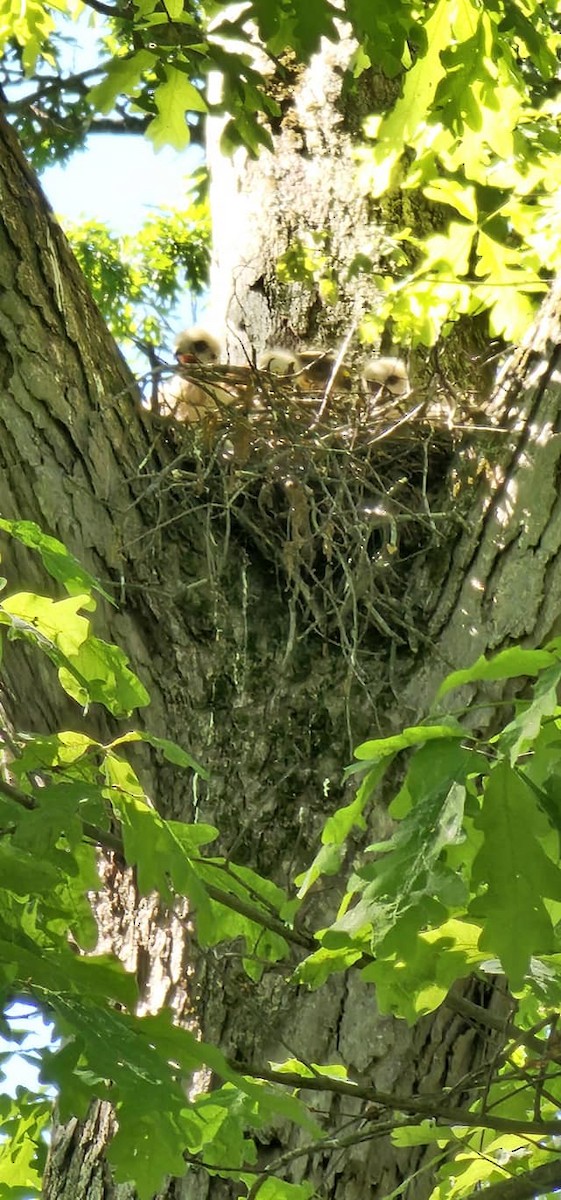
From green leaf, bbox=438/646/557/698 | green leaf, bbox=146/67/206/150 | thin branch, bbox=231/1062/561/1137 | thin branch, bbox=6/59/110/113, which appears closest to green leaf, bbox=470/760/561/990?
green leaf, bbox=438/646/557/698

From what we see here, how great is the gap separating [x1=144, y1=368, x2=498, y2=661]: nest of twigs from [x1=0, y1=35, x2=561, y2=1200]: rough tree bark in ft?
0.17

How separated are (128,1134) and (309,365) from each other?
2.39 meters

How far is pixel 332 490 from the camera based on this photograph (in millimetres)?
3369

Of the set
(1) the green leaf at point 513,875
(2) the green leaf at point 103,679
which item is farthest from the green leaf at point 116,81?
(1) the green leaf at point 513,875

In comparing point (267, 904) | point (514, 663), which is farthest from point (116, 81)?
point (514, 663)

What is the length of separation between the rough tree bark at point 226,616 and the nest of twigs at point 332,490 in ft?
0.17

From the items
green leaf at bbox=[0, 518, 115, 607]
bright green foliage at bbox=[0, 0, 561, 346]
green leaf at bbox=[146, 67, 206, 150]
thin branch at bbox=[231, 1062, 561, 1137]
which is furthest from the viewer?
green leaf at bbox=[146, 67, 206, 150]

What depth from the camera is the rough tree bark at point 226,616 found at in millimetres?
2545

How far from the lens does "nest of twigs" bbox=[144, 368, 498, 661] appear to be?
10.0 ft

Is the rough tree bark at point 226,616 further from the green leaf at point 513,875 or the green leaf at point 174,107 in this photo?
the green leaf at point 513,875

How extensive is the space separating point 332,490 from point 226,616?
1.71 feet

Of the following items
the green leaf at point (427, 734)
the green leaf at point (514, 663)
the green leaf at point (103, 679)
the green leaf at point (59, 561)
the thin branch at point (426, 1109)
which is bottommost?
the thin branch at point (426, 1109)

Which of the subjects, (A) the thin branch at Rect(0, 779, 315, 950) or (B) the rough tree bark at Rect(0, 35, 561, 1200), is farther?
(B) the rough tree bark at Rect(0, 35, 561, 1200)

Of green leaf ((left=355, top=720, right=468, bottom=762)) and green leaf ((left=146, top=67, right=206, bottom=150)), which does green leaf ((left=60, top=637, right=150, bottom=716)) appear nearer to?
green leaf ((left=355, top=720, right=468, bottom=762))
